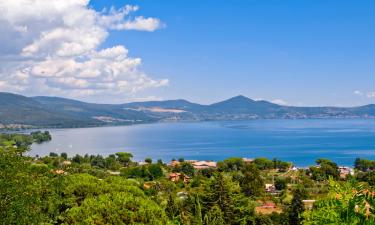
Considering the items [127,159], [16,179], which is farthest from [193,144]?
[16,179]

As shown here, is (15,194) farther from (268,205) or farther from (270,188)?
(270,188)

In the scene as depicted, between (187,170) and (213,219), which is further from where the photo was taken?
(187,170)

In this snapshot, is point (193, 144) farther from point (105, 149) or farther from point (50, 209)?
point (50, 209)

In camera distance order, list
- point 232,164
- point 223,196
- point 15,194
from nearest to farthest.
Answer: point 15,194 < point 223,196 < point 232,164

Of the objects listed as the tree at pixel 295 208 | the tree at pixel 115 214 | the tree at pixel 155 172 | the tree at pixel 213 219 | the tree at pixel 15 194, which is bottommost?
the tree at pixel 155 172

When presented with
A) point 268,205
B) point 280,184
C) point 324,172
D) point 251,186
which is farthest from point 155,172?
point 268,205

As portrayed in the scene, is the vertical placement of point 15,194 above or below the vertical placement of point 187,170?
above

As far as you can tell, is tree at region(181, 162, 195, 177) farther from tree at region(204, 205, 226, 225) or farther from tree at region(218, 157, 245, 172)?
tree at region(204, 205, 226, 225)

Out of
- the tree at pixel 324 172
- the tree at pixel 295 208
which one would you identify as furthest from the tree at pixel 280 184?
the tree at pixel 295 208

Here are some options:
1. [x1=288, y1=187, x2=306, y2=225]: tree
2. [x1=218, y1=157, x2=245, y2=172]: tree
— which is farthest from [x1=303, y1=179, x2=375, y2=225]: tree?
[x1=218, y1=157, x2=245, y2=172]: tree

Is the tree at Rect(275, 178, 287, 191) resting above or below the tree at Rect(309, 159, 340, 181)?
below

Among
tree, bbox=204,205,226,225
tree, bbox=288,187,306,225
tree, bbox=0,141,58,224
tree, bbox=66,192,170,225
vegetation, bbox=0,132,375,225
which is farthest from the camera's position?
tree, bbox=288,187,306,225

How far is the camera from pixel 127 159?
226 ft

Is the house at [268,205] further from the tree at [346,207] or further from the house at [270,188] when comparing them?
the tree at [346,207]
